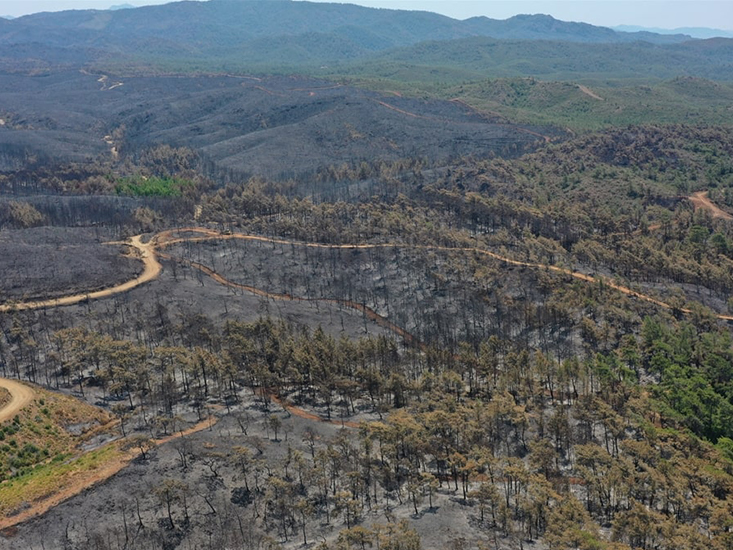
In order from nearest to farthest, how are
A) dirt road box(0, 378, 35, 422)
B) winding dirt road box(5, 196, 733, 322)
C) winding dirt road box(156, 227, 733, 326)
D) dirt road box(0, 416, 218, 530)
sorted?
dirt road box(0, 416, 218, 530) < dirt road box(0, 378, 35, 422) < winding dirt road box(5, 196, 733, 322) < winding dirt road box(156, 227, 733, 326)

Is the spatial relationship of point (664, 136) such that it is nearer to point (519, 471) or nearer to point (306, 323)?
point (306, 323)

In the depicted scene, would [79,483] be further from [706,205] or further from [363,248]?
[706,205]

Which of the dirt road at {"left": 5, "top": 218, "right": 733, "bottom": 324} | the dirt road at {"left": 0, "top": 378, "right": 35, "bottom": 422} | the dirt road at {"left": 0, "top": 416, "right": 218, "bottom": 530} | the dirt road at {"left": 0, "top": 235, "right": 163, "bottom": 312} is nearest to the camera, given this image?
the dirt road at {"left": 0, "top": 416, "right": 218, "bottom": 530}

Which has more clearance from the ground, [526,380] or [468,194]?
[468,194]

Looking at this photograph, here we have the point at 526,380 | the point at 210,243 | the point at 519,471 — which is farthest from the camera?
the point at 210,243

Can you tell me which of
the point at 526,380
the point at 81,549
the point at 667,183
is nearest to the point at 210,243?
the point at 526,380

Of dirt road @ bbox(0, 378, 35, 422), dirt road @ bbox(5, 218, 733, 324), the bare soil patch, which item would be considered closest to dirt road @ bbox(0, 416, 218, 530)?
dirt road @ bbox(0, 378, 35, 422)

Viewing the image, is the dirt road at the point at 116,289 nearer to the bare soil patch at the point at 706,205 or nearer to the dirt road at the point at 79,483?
the dirt road at the point at 79,483

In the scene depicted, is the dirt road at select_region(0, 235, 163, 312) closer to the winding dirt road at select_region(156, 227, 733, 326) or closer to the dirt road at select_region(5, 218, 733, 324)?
the dirt road at select_region(5, 218, 733, 324)

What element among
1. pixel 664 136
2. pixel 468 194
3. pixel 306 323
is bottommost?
pixel 306 323
